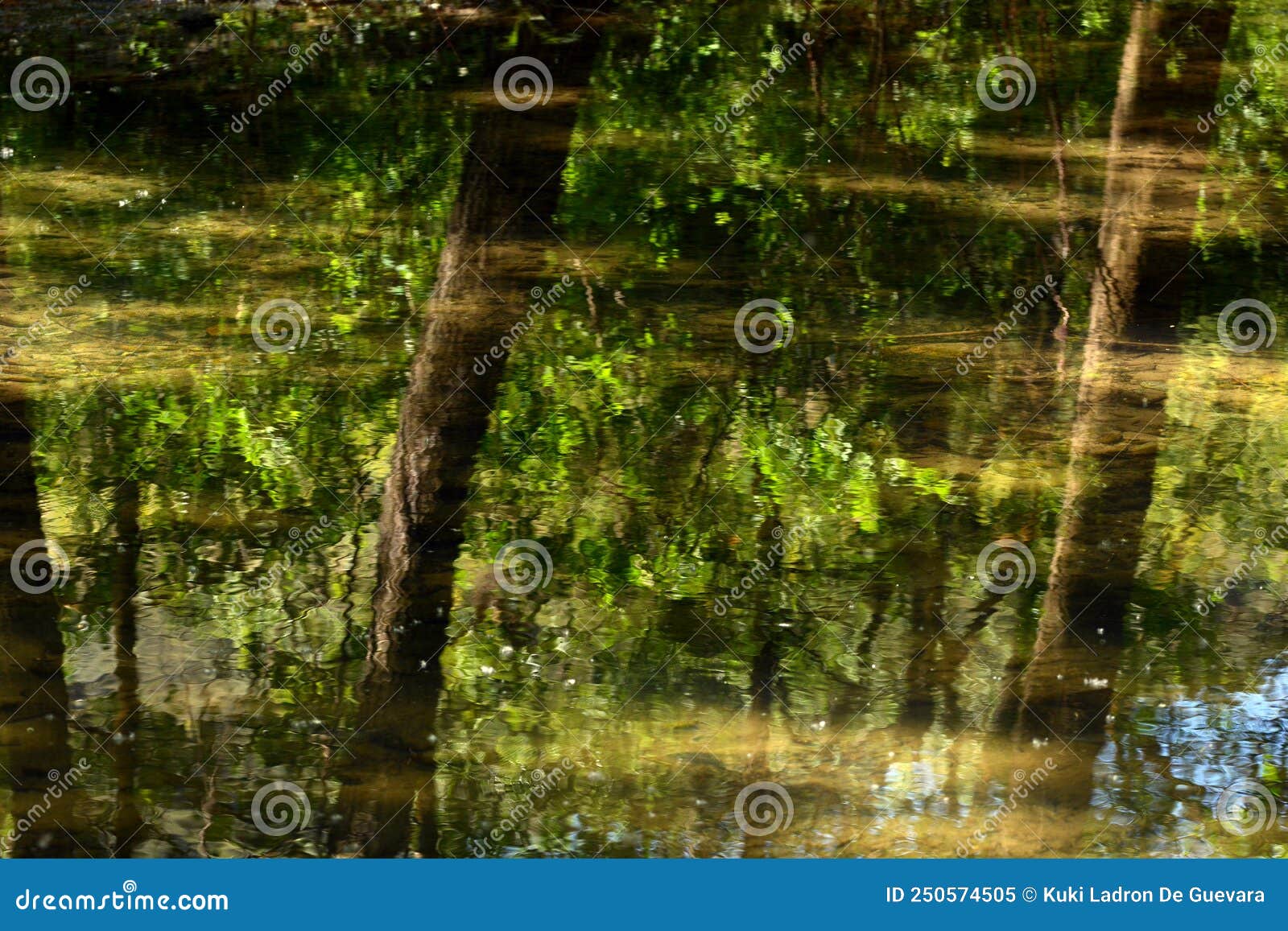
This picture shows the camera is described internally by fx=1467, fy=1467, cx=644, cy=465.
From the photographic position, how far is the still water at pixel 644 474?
4.95 m

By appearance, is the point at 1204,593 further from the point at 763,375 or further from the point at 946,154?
the point at 946,154

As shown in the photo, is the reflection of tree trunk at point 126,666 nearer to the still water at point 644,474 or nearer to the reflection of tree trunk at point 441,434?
the still water at point 644,474

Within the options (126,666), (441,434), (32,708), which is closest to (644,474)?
(441,434)

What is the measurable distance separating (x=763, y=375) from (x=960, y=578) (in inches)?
84.3

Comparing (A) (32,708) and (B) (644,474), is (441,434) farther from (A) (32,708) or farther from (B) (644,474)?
(A) (32,708)

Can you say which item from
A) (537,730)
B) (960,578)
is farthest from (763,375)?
(537,730)

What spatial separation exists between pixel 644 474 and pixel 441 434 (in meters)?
1.06

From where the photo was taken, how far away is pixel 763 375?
26.0ft

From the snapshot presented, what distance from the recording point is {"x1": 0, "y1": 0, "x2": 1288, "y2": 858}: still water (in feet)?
16.3

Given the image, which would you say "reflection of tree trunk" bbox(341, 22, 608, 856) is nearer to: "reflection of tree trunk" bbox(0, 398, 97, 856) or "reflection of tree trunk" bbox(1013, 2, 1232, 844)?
"reflection of tree trunk" bbox(0, 398, 97, 856)

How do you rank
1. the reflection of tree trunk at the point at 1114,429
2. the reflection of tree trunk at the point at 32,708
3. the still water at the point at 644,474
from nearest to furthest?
the reflection of tree trunk at the point at 32,708, the still water at the point at 644,474, the reflection of tree trunk at the point at 1114,429

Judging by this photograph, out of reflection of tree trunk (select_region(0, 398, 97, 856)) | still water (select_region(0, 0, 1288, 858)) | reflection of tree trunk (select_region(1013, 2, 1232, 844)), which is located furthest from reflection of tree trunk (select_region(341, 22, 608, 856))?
reflection of tree trunk (select_region(1013, 2, 1232, 844))

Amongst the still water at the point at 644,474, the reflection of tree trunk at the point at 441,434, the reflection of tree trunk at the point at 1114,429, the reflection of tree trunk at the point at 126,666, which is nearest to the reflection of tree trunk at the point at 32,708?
the still water at the point at 644,474

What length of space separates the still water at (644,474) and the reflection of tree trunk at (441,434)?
0.09 ft
